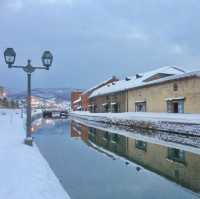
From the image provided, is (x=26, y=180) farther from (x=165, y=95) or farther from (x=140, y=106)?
(x=140, y=106)

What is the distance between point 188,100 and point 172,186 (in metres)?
20.1

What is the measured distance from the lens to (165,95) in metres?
30.8

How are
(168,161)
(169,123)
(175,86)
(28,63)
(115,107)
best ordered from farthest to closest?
(115,107) → (175,86) → (169,123) → (28,63) → (168,161)

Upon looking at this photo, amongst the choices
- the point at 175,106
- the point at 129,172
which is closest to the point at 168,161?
the point at 129,172

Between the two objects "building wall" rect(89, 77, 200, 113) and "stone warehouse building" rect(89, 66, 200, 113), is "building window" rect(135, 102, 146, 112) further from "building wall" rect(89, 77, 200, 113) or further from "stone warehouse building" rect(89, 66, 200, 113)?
"building wall" rect(89, 77, 200, 113)

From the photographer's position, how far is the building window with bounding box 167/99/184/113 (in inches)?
1114

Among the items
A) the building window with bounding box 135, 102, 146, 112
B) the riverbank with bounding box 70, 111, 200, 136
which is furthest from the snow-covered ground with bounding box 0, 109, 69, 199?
the building window with bounding box 135, 102, 146, 112

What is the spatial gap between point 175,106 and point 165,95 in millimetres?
1688

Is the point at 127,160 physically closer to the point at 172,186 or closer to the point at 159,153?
the point at 159,153

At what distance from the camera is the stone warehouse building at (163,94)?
86.5ft

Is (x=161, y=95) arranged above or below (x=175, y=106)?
above

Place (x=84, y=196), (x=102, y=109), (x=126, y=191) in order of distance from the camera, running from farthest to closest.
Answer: (x=102, y=109), (x=126, y=191), (x=84, y=196)

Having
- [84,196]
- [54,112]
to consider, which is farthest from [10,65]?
[54,112]

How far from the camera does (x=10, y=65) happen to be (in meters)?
13.5
